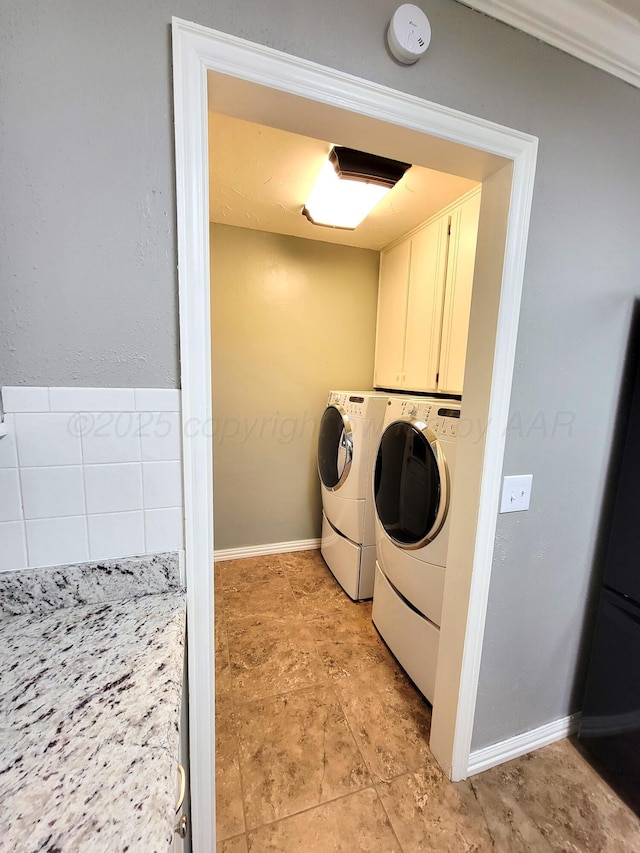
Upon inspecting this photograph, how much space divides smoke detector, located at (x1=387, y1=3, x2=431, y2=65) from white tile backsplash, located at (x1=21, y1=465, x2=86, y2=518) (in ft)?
3.86

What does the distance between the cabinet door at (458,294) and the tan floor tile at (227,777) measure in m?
1.79

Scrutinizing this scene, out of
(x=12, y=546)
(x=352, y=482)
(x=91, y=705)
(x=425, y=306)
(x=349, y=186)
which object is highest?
(x=349, y=186)

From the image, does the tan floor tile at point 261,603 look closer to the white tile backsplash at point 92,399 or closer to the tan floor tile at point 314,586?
the tan floor tile at point 314,586

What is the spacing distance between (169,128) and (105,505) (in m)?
0.80

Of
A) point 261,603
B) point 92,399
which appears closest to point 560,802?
point 261,603

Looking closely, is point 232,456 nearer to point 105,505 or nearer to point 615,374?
point 105,505

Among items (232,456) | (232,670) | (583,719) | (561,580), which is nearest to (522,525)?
(561,580)

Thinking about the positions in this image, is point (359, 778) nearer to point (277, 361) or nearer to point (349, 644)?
point (349, 644)

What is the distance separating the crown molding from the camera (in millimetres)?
842

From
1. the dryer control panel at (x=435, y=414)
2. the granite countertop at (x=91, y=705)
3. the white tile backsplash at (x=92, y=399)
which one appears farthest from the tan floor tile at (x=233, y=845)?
the dryer control panel at (x=435, y=414)

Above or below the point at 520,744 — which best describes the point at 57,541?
above

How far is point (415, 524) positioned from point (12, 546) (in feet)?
4.36

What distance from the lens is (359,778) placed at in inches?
47.8

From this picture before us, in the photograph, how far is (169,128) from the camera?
2.22ft
